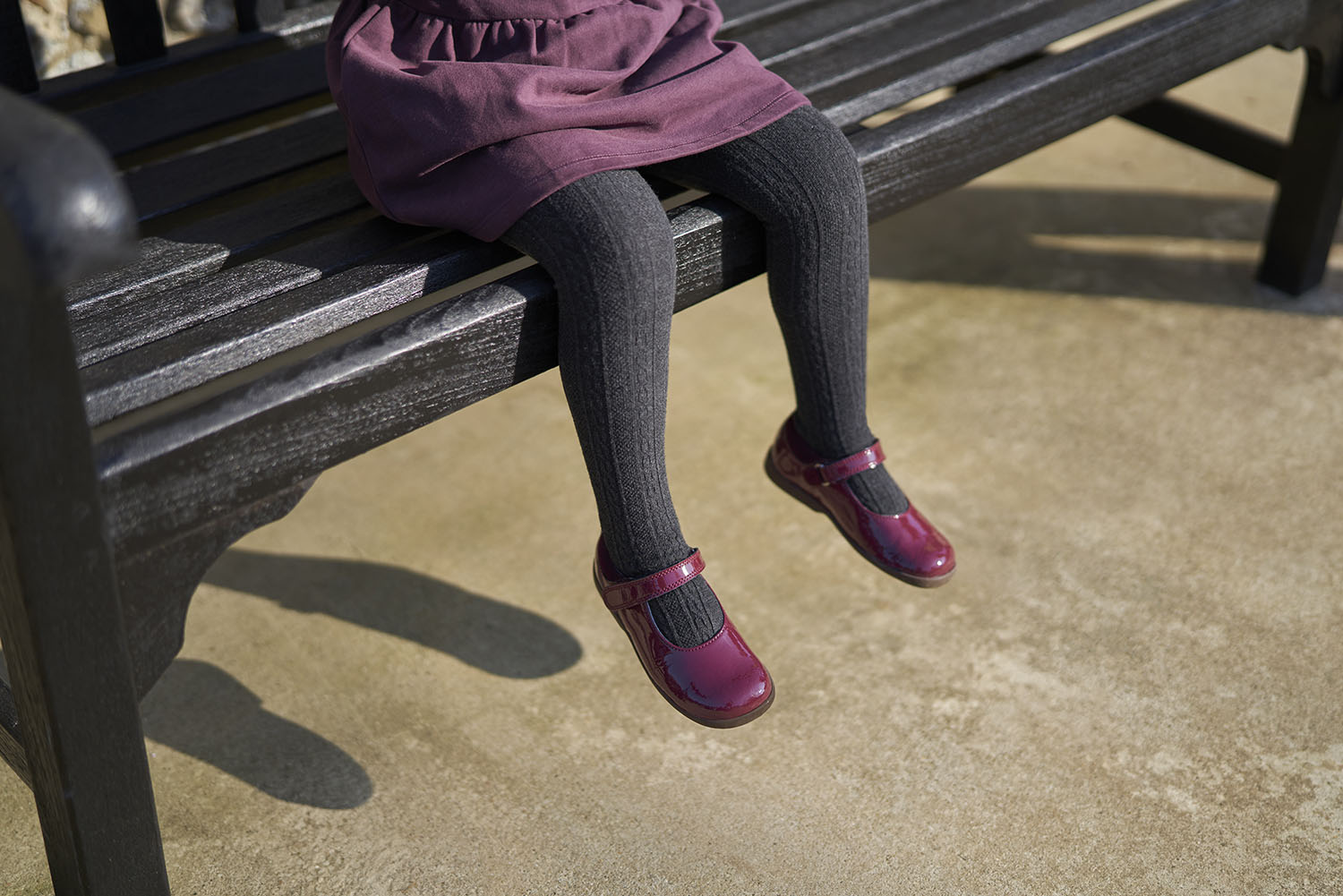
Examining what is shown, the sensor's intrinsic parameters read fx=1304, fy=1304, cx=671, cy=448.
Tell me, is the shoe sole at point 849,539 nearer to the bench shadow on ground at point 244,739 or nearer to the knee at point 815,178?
the knee at point 815,178

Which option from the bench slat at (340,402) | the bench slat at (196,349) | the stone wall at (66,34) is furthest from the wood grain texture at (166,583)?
the stone wall at (66,34)

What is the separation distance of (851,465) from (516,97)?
1.78 ft

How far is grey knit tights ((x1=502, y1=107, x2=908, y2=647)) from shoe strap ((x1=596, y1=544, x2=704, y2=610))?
1 cm

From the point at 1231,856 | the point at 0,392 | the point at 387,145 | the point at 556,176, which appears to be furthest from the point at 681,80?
the point at 1231,856

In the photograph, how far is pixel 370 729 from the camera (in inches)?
61.2

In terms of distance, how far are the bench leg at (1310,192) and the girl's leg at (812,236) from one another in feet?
4.17

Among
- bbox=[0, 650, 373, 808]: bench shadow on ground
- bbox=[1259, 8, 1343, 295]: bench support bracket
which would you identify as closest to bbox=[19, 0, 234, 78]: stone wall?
bbox=[0, 650, 373, 808]: bench shadow on ground

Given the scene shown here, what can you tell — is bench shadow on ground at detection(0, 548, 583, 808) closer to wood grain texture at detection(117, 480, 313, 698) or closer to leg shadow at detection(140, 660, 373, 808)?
leg shadow at detection(140, 660, 373, 808)

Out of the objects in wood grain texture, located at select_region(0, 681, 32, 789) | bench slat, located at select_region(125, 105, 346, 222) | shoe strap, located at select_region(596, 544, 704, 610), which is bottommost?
wood grain texture, located at select_region(0, 681, 32, 789)

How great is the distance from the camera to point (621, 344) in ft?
3.99

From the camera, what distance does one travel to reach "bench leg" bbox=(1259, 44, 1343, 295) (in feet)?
7.33

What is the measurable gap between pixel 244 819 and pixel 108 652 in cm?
45

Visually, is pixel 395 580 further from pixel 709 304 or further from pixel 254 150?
pixel 709 304

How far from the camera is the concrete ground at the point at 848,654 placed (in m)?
1.39
